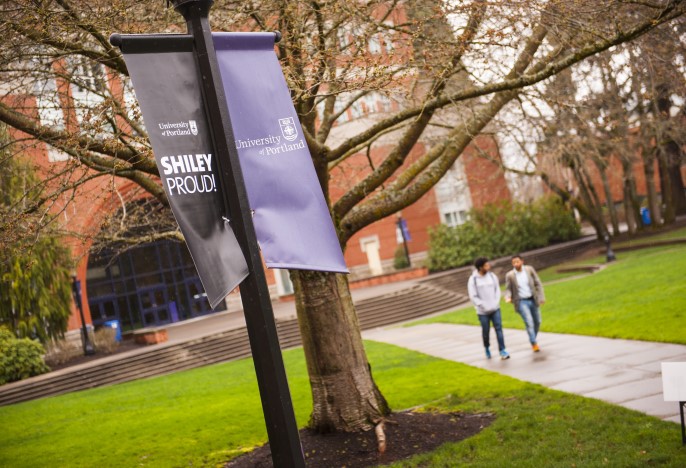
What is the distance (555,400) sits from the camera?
9656 millimetres

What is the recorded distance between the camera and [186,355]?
25156 mm

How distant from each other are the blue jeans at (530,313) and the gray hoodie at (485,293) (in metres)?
0.51

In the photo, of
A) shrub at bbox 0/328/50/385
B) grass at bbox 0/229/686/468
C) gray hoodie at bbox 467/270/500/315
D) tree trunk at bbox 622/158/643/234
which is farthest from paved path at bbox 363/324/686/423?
tree trunk at bbox 622/158/643/234

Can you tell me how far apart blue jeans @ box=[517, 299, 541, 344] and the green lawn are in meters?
1.48

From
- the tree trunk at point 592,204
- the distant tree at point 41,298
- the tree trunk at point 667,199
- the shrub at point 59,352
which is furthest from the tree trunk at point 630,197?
the shrub at point 59,352

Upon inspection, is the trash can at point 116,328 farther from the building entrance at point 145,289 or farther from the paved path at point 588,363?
the paved path at point 588,363

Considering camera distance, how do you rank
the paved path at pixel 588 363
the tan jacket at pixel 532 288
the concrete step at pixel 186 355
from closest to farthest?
the paved path at pixel 588 363 < the tan jacket at pixel 532 288 < the concrete step at pixel 186 355

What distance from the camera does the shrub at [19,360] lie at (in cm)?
2388

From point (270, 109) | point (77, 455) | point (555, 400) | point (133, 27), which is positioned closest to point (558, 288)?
point (555, 400)

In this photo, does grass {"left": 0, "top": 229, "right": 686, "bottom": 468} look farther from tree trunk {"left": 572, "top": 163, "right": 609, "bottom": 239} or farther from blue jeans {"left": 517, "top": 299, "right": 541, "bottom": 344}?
tree trunk {"left": 572, "top": 163, "right": 609, "bottom": 239}

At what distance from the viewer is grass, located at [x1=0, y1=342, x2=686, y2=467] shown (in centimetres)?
739

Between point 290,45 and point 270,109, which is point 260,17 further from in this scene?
point 270,109

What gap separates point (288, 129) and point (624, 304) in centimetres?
1414

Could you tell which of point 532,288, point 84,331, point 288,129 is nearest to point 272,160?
point 288,129
